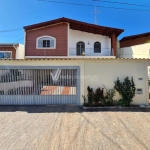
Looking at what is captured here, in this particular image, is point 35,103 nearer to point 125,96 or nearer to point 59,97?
point 59,97

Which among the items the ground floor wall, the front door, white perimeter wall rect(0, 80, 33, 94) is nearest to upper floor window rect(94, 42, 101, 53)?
the front door

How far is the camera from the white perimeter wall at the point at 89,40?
1683 cm

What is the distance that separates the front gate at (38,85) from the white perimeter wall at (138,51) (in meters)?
11.8

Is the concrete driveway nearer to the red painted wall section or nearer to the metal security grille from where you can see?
the metal security grille

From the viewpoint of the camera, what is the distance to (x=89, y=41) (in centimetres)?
1700

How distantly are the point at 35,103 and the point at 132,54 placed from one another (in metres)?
Result: 14.2

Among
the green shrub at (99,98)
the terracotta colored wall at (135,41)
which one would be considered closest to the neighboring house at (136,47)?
the terracotta colored wall at (135,41)

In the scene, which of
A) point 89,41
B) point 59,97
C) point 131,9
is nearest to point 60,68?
point 59,97

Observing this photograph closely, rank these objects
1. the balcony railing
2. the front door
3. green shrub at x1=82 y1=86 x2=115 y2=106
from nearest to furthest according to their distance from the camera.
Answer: green shrub at x1=82 y1=86 x2=115 y2=106
the balcony railing
the front door

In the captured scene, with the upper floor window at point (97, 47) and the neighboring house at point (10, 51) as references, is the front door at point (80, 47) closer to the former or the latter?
the upper floor window at point (97, 47)

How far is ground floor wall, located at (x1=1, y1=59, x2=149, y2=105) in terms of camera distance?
815cm

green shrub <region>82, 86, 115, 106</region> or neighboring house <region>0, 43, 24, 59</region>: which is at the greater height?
neighboring house <region>0, 43, 24, 59</region>

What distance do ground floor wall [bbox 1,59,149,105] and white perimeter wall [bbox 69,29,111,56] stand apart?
875 centimetres

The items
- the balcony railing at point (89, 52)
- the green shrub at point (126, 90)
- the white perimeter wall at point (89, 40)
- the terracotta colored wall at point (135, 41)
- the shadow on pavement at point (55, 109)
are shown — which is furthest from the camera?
the terracotta colored wall at point (135, 41)
